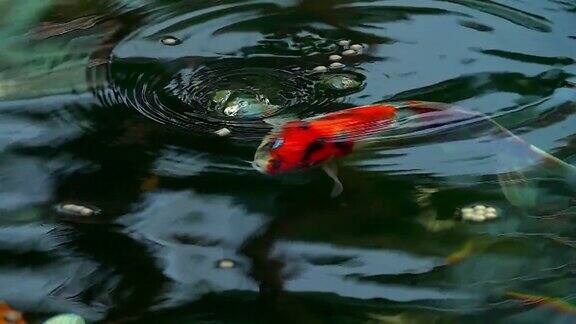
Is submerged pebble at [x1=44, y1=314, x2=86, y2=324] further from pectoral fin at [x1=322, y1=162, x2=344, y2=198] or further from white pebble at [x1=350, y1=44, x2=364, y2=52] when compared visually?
white pebble at [x1=350, y1=44, x2=364, y2=52]

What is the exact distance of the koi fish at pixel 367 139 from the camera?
1455 mm

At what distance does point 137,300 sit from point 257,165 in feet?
1.09

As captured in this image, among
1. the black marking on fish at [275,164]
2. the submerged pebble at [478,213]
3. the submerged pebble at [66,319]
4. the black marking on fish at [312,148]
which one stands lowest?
the submerged pebble at [478,213]

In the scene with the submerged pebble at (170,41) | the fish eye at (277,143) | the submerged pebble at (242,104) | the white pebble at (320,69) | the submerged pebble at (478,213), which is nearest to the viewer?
the submerged pebble at (478,213)

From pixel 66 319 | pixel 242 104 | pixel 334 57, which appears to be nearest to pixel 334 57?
pixel 334 57

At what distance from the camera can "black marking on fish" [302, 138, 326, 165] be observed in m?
1.46

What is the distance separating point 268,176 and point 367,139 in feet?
0.61

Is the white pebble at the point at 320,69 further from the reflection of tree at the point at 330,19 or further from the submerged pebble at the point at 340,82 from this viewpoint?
the reflection of tree at the point at 330,19

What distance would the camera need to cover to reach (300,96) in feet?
5.45

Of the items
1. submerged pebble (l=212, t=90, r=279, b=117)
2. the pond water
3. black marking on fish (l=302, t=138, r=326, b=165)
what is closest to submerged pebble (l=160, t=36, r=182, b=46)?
the pond water

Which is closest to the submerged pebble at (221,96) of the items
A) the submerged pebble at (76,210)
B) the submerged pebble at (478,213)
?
the submerged pebble at (76,210)

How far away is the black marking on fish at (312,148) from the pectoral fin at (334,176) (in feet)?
0.09

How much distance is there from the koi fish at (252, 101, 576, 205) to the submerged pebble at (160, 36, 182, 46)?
417 millimetres

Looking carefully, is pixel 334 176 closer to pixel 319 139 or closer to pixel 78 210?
pixel 319 139
